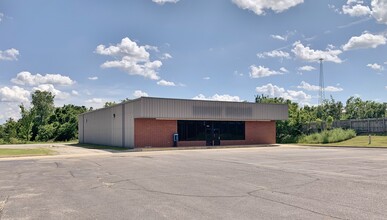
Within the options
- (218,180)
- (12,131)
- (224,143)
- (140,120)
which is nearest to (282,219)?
(218,180)

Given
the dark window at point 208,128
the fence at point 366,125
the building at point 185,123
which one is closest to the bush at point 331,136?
the fence at point 366,125

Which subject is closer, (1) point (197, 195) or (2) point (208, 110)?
(1) point (197, 195)

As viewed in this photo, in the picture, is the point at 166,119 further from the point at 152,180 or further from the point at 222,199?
the point at 222,199

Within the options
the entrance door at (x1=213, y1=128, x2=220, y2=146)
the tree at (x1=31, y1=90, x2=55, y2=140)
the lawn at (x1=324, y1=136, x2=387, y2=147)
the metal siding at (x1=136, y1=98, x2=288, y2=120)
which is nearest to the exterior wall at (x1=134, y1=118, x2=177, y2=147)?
the metal siding at (x1=136, y1=98, x2=288, y2=120)

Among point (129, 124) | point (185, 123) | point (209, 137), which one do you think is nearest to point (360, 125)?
point (209, 137)

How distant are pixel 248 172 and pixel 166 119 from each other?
68.3ft

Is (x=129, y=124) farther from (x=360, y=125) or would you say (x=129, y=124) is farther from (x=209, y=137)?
(x=360, y=125)

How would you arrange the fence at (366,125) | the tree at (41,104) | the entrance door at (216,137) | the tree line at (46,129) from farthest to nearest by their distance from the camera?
the tree at (41,104)
the tree line at (46,129)
the fence at (366,125)
the entrance door at (216,137)

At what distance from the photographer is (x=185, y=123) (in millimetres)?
36656

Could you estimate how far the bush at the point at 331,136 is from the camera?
42.3 metres

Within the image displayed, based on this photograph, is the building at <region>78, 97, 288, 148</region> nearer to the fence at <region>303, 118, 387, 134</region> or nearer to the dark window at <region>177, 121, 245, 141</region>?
the dark window at <region>177, 121, 245, 141</region>

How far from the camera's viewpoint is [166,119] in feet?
114

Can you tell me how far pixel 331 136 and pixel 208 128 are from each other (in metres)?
14.9

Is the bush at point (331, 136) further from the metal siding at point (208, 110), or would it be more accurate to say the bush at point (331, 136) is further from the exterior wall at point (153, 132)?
the exterior wall at point (153, 132)
